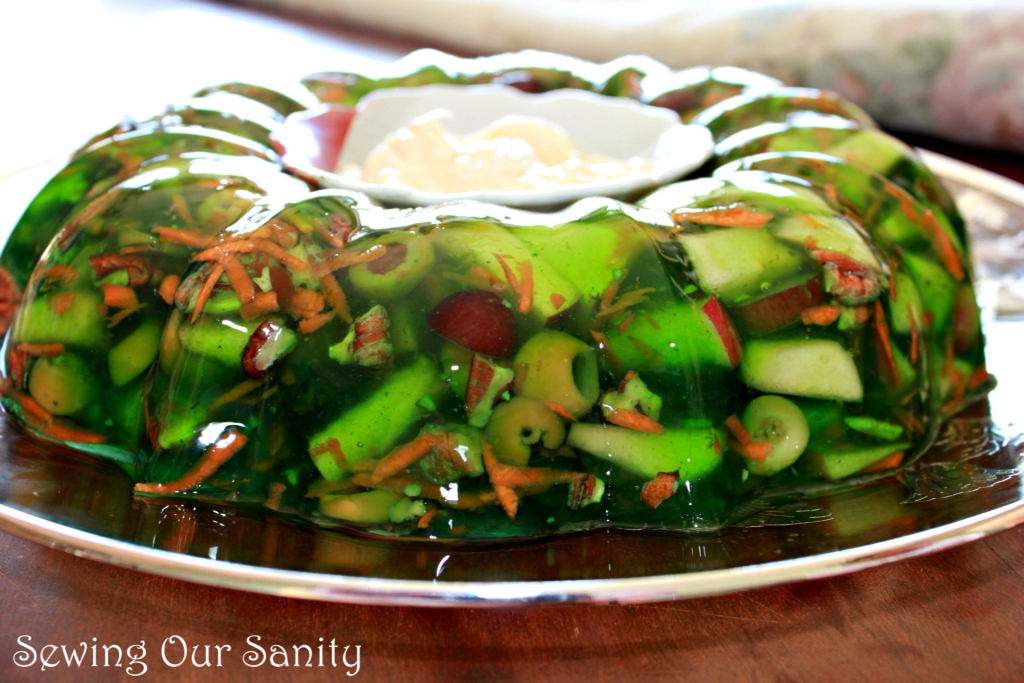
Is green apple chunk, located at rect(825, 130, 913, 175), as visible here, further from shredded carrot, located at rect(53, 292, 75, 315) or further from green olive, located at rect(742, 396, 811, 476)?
shredded carrot, located at rect(53, 292, 75, 315)

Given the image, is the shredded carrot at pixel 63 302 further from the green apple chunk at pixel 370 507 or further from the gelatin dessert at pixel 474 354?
the green apple chunk at pixel 370 507

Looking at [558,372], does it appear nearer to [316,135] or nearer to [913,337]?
[913,337]

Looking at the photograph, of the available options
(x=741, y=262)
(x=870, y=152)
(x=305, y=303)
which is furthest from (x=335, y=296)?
(x=870, y=152)

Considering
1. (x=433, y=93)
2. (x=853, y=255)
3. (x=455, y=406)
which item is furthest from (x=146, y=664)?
(x=433, y=93)

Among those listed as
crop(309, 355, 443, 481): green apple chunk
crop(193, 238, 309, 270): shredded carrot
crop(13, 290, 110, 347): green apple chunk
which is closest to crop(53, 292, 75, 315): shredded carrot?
crop(13, 290, 110, 347): green apple chunk

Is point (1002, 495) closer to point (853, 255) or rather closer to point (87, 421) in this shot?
point (853, 255)

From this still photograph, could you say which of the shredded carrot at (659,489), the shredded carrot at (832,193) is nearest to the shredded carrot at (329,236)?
the shredded carrot at (659,489)
